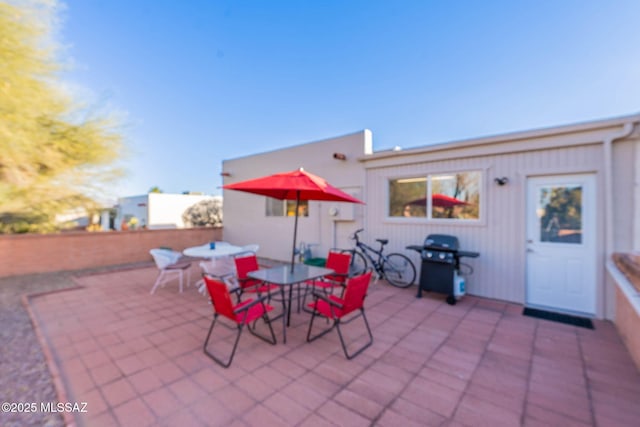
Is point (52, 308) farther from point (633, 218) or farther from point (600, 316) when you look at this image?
point (633, 218)

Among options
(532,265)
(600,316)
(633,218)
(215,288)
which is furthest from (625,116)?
(215,288)

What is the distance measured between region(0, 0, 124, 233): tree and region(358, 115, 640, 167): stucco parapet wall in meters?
5.76

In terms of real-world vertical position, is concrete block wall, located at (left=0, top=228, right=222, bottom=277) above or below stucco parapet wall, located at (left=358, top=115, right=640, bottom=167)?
below

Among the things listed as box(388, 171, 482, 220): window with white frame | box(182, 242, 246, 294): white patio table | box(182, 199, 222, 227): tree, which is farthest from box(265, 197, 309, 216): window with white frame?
box(182, 199, 222, 227): tree

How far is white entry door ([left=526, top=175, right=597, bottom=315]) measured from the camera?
385 centimetres

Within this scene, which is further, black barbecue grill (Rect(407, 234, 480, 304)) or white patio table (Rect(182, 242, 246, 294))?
white patio table (Rect(182, 242, 246, 294))

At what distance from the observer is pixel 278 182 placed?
3.13 metres

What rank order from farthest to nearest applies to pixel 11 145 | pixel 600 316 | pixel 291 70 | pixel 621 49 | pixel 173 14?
1. pixel 291 70
2. pixel 173 14
3. pixel 621 49
4. pixel 600 316
5. pixel 11 145

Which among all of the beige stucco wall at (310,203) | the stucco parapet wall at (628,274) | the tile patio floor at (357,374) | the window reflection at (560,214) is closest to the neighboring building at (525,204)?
the window reflection at (560,214)

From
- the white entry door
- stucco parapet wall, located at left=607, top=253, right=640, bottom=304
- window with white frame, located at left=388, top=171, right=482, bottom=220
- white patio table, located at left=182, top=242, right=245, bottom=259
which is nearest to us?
stucco parapet wall, located at left=607, top=253, right=640, bottom=304

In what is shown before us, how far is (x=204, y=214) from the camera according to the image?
12.4 meters

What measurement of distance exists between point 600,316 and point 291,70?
29.3 feet

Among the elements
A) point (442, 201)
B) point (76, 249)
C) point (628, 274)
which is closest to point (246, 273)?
point (442, 201)

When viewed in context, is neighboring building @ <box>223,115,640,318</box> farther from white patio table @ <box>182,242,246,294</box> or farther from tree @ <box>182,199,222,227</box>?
tree @ <box>182,199,222,227</box>
